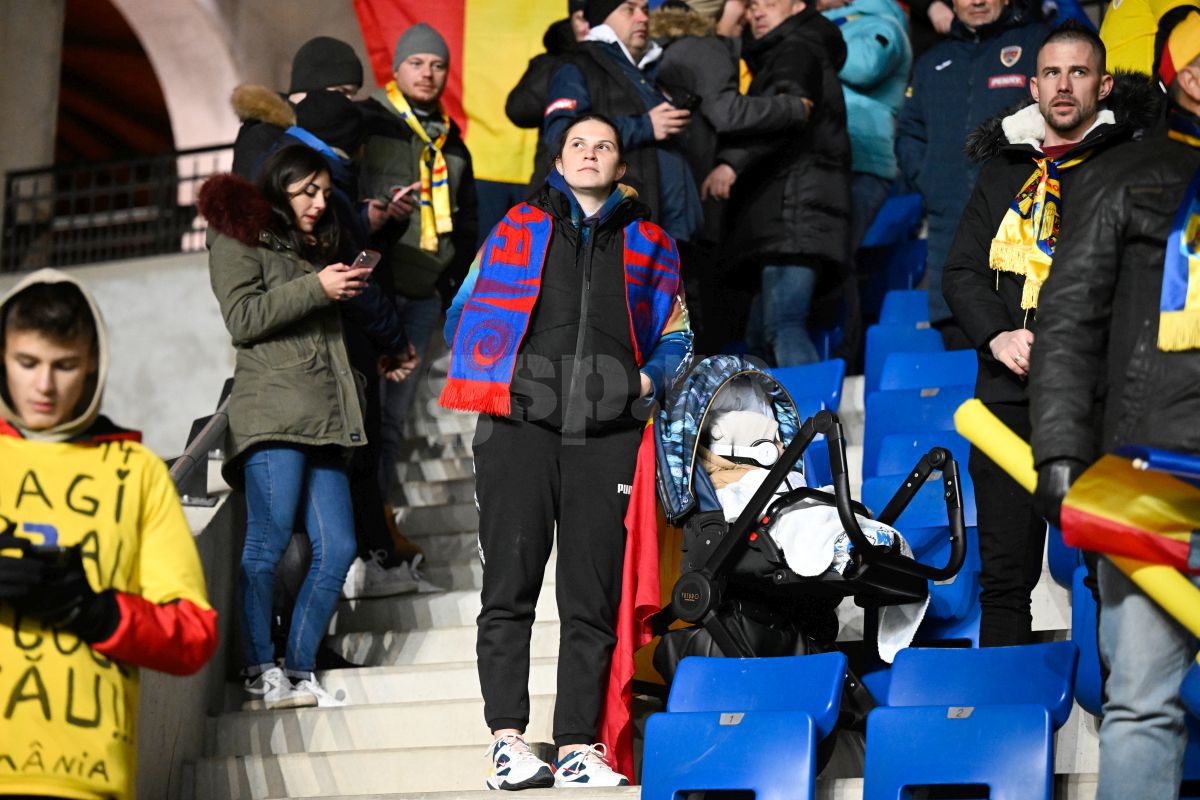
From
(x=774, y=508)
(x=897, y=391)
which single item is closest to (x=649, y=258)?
(x=774, y=508)

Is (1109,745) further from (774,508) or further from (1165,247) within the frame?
(774,508)

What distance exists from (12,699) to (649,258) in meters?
2.29

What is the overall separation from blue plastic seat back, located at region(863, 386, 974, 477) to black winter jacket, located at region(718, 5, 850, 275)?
36.7 inches

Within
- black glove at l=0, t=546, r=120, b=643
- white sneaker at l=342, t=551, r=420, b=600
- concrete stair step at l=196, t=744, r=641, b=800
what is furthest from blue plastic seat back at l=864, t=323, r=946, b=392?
black glove at l=0, t=546, r=120, b=643

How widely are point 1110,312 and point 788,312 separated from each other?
342 centimetres

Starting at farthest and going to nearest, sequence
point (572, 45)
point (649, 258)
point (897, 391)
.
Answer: point (572, 45), point (897, 391), point (649, 258)

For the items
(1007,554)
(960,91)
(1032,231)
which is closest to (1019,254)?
(1032,231)

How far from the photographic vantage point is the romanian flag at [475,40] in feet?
27.8

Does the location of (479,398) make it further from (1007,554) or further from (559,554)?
(1007,554)

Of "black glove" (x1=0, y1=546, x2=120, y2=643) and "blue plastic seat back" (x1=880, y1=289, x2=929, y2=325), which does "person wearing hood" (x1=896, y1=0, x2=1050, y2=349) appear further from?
"black glove" (x1=0, y1=546, x2=120, y2=643)

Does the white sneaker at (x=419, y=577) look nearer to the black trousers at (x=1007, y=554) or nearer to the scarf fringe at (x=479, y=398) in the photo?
the scarf fringe at (x=479, y=398)

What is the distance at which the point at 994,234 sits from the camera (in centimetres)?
446

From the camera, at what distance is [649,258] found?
461 cm

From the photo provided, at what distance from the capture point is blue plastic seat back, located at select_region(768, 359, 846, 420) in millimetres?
5746
